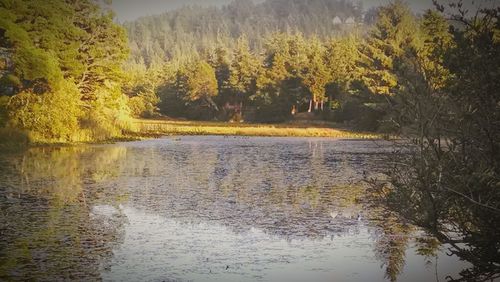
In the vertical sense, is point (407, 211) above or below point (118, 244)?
above

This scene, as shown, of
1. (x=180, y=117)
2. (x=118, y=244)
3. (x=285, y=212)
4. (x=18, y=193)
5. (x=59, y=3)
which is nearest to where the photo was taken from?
(x=118, y=244)

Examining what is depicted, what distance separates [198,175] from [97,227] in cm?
874

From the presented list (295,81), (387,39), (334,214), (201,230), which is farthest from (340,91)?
(201,230)

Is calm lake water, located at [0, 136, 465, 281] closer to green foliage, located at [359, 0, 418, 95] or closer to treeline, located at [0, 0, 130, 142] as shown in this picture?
treeline, located at [0, 0, 130, 142]

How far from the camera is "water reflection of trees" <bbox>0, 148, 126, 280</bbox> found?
782 centimetres

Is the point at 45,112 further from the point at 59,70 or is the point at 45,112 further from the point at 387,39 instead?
the point at 387,39

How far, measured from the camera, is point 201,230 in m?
10.5

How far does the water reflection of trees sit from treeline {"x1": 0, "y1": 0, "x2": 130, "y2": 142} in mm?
12247

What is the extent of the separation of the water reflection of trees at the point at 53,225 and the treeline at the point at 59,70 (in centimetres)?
1225

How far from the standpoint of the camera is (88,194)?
14430mm

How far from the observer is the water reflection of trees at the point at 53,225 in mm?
7824

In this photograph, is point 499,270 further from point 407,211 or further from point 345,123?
point 345,123

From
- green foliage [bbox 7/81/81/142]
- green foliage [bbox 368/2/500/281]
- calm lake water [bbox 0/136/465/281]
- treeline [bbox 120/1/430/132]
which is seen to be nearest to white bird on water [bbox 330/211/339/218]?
calm lake water [bbox 0/136/465/281]

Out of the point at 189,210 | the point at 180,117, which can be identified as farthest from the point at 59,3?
the point at 180,117
